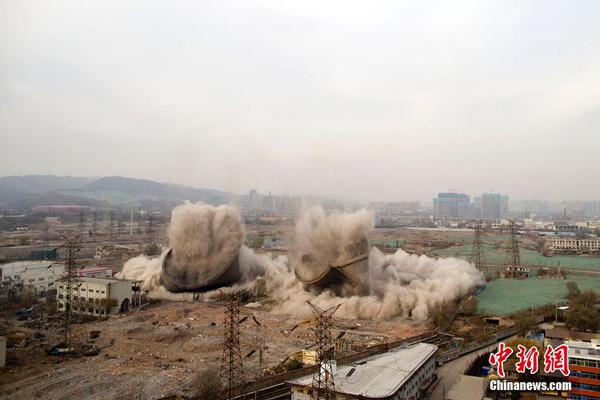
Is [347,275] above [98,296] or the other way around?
above

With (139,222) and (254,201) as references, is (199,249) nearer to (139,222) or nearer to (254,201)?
(254,201)

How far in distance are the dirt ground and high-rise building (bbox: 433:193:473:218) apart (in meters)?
135

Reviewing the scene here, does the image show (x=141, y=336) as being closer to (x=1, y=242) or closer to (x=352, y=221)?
(x=352, y=221)

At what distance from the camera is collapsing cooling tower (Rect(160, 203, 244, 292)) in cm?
2639

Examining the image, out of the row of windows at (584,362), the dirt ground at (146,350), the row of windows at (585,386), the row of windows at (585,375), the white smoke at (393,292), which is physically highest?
the row of windows at (584,362)

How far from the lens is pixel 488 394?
40.2 feet

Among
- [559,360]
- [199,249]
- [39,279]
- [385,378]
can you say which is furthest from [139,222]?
[559,360]

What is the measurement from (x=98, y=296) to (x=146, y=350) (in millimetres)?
7850

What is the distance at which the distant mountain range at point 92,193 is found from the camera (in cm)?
6506

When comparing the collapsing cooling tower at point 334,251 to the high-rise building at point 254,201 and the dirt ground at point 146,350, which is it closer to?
the dirt ground at point 146,350

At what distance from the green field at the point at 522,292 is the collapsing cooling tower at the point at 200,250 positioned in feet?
47.4

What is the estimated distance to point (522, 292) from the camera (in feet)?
104

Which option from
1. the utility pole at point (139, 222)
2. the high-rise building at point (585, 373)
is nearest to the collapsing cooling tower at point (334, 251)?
the high-rise building at point (585, 373)

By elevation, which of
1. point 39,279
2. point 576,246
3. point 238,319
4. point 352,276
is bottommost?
point 39,279
